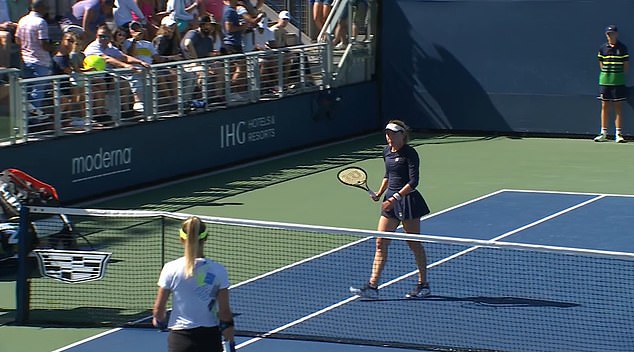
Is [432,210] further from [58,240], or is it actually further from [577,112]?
[577,112]

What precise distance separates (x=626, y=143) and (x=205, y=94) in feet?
26.5

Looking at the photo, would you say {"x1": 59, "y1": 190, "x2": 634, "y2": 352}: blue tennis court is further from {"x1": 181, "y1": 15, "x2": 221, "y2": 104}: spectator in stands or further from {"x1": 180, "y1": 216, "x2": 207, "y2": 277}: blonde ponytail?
{"x1": 181, "y1": 15, "x2": 221, "y2": 104}: spectator in stands

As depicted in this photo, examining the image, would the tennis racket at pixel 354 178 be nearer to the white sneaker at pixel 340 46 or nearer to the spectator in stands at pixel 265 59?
the spectator in stands at pixel 265 59

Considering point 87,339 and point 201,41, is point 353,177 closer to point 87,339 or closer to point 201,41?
point 87,339

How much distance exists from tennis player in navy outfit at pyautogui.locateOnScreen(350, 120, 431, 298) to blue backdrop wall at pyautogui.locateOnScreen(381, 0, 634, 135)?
12.0 metres

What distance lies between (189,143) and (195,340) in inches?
467

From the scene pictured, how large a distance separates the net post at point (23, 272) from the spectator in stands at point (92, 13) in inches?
309

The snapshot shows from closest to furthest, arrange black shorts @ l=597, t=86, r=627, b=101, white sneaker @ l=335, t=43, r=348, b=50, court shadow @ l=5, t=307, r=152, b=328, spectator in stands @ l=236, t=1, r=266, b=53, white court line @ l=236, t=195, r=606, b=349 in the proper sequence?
white court line @ l=236, t=195, r=606, b=349 → court shadow @ l=5, t=307, r=152, b=328 → spectator in stands @ l=236, t=1, r=266, b=53 → black shorts @ l=597, t=86, r=627, b=101 → white sneaker @ l=335, t=43, r=348, b=50

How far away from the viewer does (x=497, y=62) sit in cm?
2453

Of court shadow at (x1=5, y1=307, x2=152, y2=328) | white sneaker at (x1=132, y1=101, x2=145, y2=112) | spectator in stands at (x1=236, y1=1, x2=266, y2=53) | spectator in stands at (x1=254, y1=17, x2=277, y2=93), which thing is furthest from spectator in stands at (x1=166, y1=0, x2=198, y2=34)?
court shadow at (x1=5, y1=307, x2=152, y2=328)

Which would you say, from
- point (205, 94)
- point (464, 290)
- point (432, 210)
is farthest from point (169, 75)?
point (464, 290)

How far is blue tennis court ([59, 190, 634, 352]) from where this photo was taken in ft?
35.8

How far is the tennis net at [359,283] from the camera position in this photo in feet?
36.1

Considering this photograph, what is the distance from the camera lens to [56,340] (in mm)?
11055
